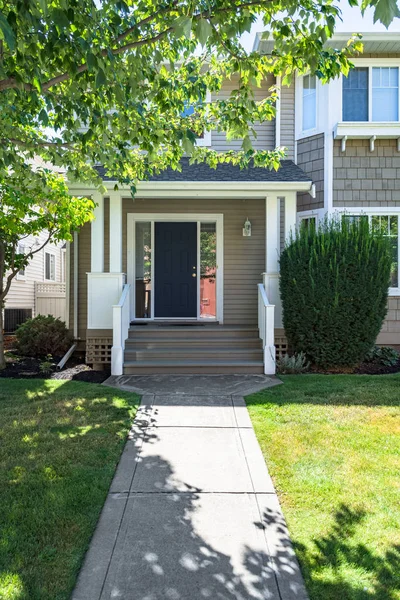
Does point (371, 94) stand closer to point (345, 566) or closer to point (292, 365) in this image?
point (292, 365)

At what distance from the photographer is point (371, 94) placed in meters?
8.92

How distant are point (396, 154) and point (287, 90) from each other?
2778 mm

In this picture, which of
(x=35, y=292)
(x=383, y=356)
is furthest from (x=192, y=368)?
(x=35, y=292)

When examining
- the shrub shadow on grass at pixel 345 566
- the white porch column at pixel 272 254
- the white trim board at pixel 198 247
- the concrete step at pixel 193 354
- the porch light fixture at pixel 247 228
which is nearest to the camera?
the shrub shadow on grass at pixel 345 566

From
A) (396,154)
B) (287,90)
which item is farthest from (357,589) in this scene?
(287,90)

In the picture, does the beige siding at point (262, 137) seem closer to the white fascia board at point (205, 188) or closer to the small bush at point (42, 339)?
the white fascia board at point (205, 188)

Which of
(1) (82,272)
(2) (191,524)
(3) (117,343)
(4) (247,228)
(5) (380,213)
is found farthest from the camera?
(1) (82,272)

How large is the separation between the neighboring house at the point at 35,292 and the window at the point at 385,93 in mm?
8072

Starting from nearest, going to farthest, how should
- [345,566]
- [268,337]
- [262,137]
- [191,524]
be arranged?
[345,566]
[191,524]
[268,337]
[262,137]

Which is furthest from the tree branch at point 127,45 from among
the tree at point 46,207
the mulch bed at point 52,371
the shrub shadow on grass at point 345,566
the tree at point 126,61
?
the mulch bed at point 52,371

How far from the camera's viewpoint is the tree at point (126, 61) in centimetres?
325

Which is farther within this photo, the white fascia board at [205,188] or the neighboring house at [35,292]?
the neighboring house at [35,292]

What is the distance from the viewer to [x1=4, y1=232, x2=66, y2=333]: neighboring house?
42.4 feet

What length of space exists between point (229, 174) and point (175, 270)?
2340mm
